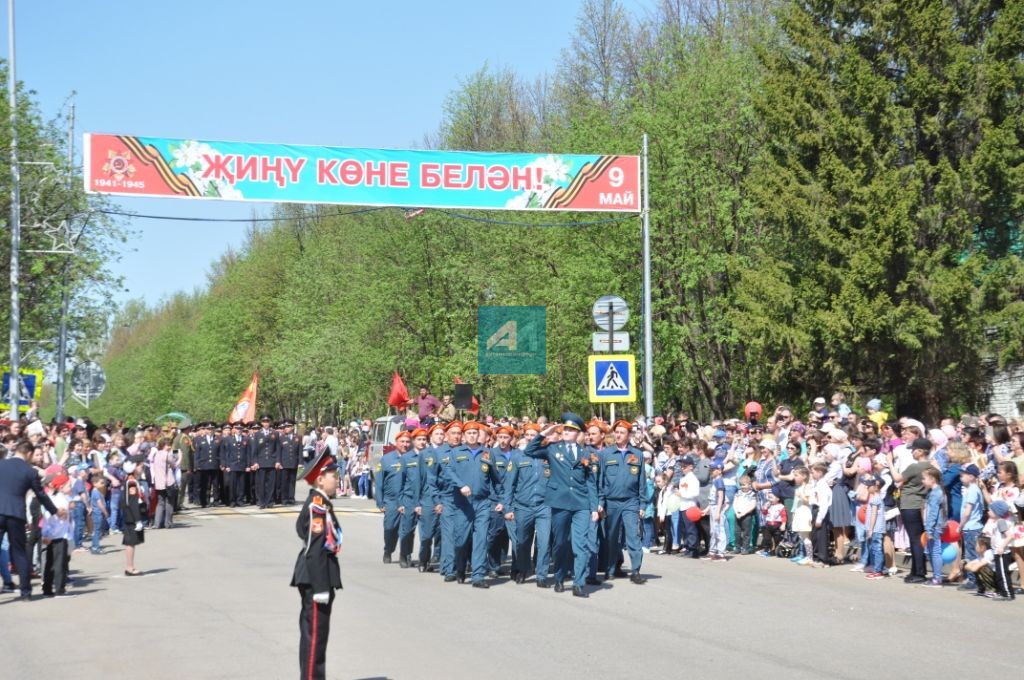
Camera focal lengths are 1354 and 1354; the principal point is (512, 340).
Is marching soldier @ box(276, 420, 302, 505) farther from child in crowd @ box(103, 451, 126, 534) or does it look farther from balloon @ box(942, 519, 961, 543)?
balloon @ box(942, 519, 961, 543)

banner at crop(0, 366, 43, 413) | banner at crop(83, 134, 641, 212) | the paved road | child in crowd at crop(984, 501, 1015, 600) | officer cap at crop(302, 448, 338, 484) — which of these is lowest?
the paved road

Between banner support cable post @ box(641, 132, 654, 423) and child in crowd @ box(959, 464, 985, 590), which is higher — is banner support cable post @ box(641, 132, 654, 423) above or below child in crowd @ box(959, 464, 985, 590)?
above

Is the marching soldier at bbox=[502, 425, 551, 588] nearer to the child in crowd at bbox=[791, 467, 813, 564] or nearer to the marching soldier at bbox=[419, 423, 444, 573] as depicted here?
the marching soldier at bbox=[419, 423, 444, 573]

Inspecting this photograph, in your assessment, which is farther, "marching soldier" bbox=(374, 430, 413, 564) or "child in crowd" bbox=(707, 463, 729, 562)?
"child in crowd" bbox=(707, 463, 729, 562)

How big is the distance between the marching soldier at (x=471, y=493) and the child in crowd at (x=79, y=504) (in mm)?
4865

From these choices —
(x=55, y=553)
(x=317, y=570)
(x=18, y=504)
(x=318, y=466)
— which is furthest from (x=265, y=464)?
(x=317, y=570)

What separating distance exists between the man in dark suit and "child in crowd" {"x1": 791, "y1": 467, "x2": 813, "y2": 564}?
31.3 ft

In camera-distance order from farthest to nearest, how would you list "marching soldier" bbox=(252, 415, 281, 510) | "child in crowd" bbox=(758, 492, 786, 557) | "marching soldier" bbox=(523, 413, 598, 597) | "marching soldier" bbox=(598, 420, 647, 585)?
"marching soldier" bbox=(252, 415, 281, 510), "child in crowd" bbox=(758, 492, 786, 557), "marching soldier" bbox=(598, 420, 647, 585), "marching soldier" bbox=(523, 413, 598, 597)

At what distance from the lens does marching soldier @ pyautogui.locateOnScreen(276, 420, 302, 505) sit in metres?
32.0

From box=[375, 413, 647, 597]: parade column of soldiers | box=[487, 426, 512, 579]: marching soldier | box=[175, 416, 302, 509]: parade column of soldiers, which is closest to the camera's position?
box=[375, 413, 647, 597]: parade column of soldiers

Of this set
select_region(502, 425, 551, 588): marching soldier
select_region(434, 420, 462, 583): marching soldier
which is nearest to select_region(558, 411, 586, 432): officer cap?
select_region(502, 425, 551, 588): marching soldier

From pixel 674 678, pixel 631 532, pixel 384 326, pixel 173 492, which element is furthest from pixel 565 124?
pixel 674 678

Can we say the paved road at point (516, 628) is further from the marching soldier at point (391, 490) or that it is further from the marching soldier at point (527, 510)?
the marching soldier at point (391, 490)

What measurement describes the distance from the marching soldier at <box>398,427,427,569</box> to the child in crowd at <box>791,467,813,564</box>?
5.10m
